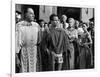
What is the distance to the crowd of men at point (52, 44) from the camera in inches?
73.3

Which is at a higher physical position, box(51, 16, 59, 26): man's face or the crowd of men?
box(51, 16, 59, 26): man's face

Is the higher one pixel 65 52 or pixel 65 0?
pixel 65 0

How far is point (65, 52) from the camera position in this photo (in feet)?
6.48

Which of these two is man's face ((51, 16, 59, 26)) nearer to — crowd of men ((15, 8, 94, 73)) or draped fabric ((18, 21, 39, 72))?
crowd of men ((15, 8, 94, 73))

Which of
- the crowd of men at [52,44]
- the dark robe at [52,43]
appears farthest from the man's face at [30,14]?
the dark robe at [52,43]

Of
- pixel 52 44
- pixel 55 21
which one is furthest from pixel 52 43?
pixel 55 21

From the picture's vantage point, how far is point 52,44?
193 centimetres

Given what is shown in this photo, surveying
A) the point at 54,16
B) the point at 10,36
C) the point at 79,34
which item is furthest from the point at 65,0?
the point at 10,36

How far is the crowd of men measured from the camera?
6.11ft

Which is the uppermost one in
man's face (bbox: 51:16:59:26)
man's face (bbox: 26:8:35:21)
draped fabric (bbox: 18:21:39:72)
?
man's face (bbox: 26:8:35:21)

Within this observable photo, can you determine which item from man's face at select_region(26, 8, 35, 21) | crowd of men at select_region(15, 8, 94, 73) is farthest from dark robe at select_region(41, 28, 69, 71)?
man's face at select_region(26, 8, 35, 21)

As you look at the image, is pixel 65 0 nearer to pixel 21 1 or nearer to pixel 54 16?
pixel 54 16

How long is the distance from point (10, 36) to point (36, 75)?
42 centimetres

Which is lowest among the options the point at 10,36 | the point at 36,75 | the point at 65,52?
the point at 36,75
